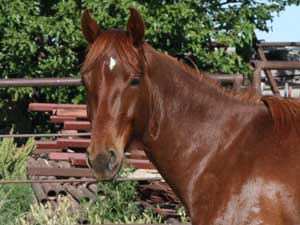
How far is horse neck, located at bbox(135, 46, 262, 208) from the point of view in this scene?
12.1 ft

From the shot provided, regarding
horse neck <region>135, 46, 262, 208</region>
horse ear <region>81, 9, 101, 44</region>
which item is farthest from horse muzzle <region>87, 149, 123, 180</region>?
horse ear <region>81, 9, 101, 44</region>

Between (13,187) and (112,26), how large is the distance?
3.39 m

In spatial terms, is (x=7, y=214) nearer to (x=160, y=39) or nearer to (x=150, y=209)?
A: (x=150, y=209)

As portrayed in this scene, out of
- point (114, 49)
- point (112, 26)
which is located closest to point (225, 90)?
point (114, 49)

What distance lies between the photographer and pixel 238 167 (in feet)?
11.6

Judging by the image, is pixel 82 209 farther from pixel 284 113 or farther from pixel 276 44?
pixel 276 44

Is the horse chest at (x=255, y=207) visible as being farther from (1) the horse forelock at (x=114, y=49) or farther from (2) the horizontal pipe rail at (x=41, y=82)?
(2) the horizontal pipe rail at (x=41, y=82)

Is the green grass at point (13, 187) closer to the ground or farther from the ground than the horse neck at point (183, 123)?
closer to the ground

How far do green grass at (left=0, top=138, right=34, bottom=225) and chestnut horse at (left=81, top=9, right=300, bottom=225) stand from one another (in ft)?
9.74

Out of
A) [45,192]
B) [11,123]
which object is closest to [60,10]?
[11,123]

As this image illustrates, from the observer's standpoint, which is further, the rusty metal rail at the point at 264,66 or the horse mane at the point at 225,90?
the rusty metal rail at the point at 264,66

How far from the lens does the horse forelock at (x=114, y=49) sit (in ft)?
11.5

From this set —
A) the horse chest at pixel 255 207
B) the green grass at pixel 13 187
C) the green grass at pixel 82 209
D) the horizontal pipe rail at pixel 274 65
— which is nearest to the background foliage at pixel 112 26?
the green grass at pixel 13 187

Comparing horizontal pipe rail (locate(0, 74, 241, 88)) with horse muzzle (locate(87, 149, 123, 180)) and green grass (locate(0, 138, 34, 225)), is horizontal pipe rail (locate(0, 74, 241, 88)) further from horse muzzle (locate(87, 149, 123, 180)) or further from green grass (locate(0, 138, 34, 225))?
horse muzzle (locate(87, 149, 123, 180))
